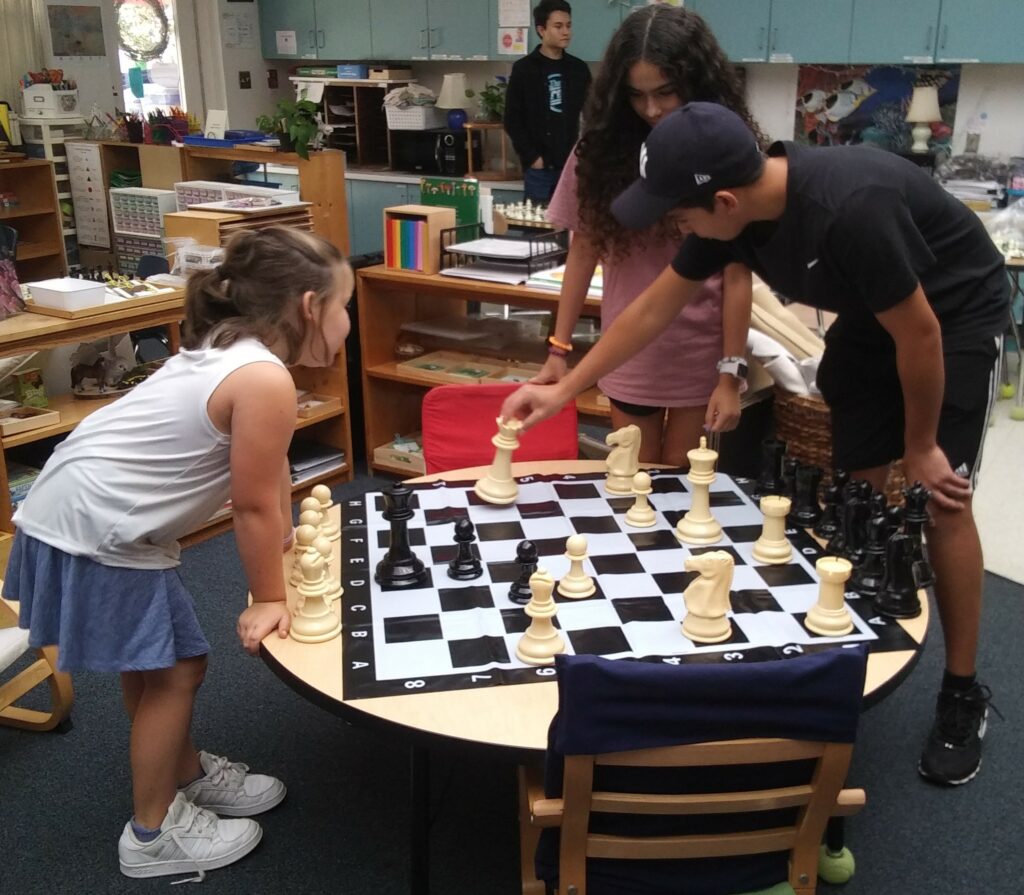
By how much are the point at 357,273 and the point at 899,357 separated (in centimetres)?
236

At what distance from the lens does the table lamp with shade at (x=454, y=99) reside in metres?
6.70

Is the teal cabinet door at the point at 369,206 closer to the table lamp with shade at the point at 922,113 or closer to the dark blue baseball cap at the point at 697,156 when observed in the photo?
the table lamp with shade at the point at 922,113

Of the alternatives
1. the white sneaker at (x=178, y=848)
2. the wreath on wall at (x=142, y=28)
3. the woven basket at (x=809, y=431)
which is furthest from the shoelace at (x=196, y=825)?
the wreath on wall at (x=142, y=28)

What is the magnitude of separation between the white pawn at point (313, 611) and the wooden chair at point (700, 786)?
38cm

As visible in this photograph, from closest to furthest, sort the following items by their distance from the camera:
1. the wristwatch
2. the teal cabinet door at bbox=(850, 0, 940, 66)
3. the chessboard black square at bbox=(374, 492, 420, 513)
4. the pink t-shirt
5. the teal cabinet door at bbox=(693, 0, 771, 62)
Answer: the chessboard black square at bbox=(374, 492, 420, 513) → the wristwatch → the pink t-shirt → the teal cabinet door at bbox=(850, 0, 940, 66) → the teal cabinet door at bbox=(693, 0, 771, 62)

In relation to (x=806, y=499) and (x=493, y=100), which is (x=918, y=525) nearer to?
(x=806, y=499)

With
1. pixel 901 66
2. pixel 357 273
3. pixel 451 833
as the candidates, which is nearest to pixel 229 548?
pixel 357 273

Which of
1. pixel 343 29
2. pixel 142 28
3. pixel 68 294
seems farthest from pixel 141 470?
pixel 142 28

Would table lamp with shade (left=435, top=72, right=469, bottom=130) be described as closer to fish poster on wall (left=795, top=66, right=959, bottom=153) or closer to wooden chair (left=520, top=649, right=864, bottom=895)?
fish poster on wall (left=795, top=66, right=959, bottom=153)

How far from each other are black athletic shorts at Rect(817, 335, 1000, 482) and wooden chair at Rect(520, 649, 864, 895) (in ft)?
2.93

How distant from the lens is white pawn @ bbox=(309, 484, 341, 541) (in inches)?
69.9

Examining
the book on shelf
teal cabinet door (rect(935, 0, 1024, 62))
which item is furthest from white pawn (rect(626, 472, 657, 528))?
teal cabinet door (rect(935, 0, 1024, 62))

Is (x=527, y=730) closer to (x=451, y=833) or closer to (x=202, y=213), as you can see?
(x=451, y=833)

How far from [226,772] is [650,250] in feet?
4.69
